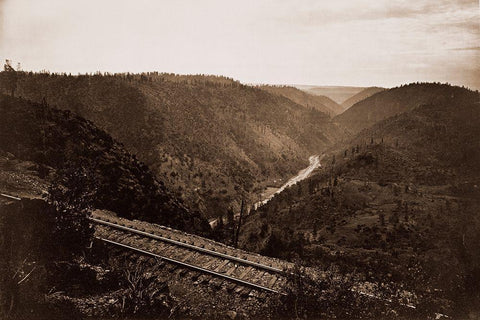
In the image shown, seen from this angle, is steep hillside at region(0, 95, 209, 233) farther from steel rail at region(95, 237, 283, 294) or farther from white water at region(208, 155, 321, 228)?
white water at region(208, 155, 321, 228)

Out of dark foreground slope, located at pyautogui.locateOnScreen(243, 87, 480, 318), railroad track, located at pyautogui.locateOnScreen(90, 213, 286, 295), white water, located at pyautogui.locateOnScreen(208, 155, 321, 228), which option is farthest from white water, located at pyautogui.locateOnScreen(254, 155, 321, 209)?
railroad track, located at pyautogui.locateOnScreen(90, 213, 286, 295)

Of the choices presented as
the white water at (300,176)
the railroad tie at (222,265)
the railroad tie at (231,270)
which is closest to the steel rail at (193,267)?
the railroad tie at (231,270)

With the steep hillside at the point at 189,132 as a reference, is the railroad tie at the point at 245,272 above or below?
below

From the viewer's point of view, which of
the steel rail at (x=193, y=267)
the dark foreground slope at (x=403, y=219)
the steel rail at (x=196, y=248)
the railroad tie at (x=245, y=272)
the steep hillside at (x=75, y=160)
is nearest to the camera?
the steel rail at (x=193, y=267)

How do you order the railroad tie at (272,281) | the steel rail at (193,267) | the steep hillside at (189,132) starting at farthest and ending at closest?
the steep hillside at (189,132)
the railroad tie at (272,281)
the steel rail at (193,267)

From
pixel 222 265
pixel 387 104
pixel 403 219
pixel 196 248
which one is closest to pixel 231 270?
pixel 222 265

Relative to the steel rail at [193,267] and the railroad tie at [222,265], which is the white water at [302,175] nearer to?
the railroad tie at [222,265]
